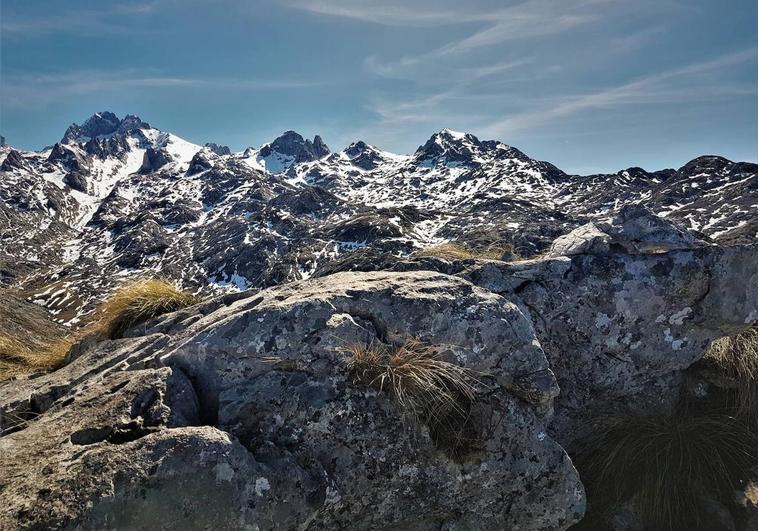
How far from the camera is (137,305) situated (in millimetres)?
8781

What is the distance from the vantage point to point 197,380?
5371 millimetres

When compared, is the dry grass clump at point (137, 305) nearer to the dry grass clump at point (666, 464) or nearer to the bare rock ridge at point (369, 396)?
the bare rock ridge at point (369, 396)

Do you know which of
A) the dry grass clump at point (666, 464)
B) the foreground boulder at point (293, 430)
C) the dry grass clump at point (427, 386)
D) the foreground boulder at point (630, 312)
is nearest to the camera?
the foreground boulder at point (293, 430)

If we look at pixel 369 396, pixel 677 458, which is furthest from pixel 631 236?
pixel 369 396

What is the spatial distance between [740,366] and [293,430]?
7.67 m

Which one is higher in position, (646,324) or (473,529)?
(646,324)

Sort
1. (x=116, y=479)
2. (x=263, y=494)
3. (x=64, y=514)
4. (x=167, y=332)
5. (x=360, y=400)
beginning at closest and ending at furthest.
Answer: (x=64, y=514), (x=116, y=479), (x=263, y=494), (x=360, y=400), (x=167, y=332)

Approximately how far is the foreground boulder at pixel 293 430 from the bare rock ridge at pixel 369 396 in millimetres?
19

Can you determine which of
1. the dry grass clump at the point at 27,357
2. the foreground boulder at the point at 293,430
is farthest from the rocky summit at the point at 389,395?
the dry grass clump at the point at 27,357

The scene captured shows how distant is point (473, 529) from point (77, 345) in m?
8.07

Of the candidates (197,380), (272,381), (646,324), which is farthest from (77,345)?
(646,324)

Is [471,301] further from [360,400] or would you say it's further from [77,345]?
[77,345]

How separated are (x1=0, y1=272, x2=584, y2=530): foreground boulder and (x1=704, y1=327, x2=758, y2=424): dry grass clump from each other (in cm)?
385

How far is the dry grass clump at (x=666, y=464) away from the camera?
6.24 m
